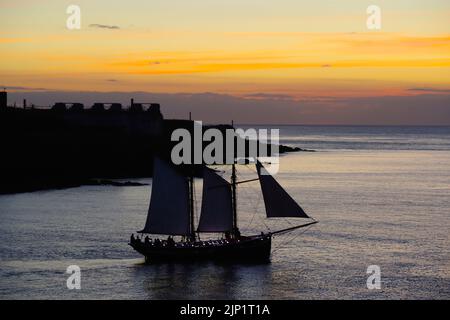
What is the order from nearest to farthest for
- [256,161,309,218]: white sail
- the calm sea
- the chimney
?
1. the calm sea
2. [256,161,309,218]: white sail
3. the chimney

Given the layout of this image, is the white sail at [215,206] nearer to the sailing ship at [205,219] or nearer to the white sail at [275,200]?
the sailing ship at [205,219]

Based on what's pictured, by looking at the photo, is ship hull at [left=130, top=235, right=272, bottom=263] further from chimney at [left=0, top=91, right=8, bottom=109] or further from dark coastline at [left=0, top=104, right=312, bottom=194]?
chimney at [left=0, top=91, right=8, bottom=109]

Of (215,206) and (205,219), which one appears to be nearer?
(205,219)

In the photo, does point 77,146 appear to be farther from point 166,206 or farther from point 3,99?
point 166,206

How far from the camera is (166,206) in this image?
56156mm

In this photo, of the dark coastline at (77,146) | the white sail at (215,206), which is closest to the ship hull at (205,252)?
the white sail at (215,206)

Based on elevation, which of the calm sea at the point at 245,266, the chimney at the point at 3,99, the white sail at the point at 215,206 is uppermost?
the chimney at the point at 3,99

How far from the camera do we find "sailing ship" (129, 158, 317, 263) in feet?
178

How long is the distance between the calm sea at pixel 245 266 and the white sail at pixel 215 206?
371 centimetres

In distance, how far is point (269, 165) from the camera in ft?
487

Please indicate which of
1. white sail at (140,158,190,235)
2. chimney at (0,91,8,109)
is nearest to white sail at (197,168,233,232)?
white sail at (140,158,190,235)

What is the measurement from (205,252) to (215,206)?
388 centimetres

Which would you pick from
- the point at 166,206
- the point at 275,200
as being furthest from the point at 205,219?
the point at 275,200

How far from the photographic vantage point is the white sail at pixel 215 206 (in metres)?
56.3
